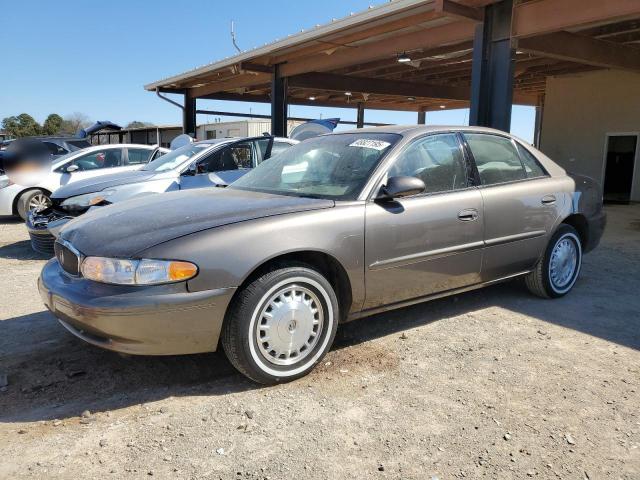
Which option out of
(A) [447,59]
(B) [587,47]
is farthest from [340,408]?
(A) [447,59]

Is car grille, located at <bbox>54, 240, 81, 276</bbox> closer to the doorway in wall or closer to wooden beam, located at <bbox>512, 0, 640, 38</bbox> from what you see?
wooden beam, located at <bbox>512, 0, 640, 38</bbox>

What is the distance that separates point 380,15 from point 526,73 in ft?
27.3

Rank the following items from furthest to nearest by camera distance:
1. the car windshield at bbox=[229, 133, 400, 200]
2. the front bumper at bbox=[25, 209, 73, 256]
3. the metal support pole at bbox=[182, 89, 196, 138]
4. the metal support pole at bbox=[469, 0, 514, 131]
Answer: the metal support pole at bbox=[182, 89, 196, 138], the metal support pole at bbox=[469, 0, 514, 131], the front bumper at bbox=[25, 209, 73, 256], the car windshield at bbox=[229, 133, 400, 200]

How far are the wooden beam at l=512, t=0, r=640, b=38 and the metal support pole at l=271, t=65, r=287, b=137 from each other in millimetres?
7128

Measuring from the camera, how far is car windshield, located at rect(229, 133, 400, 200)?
3584 mm

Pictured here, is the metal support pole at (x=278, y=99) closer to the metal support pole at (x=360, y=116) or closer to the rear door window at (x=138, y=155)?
the rear door window at (x=138, y=155)

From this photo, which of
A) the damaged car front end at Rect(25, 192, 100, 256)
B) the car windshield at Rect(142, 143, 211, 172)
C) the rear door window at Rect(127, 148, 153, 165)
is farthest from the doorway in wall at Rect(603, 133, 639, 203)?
the damaged car front end at Rect(25, 192, 100, 256)

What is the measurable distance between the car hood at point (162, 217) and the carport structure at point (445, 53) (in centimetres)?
571

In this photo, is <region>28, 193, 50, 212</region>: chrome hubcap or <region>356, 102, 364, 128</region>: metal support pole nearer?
<region>28, 193, 50, 212</region>: chrome hubcap

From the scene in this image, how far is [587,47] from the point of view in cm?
1050

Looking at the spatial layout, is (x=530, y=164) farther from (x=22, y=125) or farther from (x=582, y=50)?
(x=22, y=125)

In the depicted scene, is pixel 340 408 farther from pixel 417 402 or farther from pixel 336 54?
pixel 336 54

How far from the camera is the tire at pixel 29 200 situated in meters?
9.45

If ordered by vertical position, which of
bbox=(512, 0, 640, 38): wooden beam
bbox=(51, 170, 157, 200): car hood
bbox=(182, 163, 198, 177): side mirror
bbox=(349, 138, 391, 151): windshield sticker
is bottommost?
bbox=(51, 170, 157, 200): car hood
